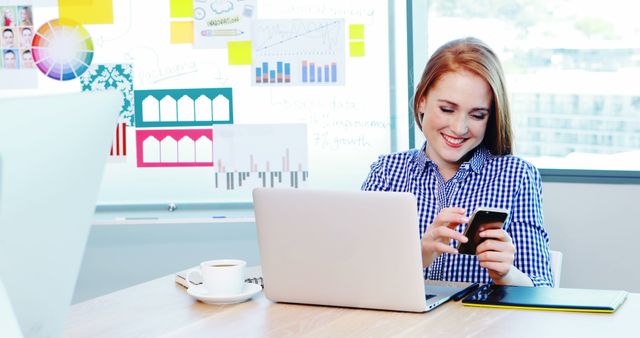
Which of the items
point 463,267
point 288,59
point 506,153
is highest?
point 288,59

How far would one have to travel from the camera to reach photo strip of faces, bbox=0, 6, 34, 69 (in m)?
3.42

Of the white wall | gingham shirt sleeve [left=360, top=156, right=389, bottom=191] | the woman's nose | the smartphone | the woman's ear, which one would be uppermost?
the woman's ear

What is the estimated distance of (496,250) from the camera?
1873 mm

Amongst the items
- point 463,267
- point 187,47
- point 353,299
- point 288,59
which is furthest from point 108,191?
point 353,299

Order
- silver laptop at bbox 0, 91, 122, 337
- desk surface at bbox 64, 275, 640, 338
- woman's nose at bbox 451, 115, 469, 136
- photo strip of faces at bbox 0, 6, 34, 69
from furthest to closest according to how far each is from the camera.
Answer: photo strip of faces at bbox 0, 6, 34, 69, woman's nose at bbox 451, 115, 469, 136, desk surface at bbox 64, 275, 640, 338, silver laptop at bbox 0, 91, 122, 337

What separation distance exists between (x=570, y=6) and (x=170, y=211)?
165 centimetres

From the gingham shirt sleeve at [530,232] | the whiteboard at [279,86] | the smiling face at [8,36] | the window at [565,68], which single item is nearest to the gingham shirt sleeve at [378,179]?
the gingham shirt sleeve at [530,232]

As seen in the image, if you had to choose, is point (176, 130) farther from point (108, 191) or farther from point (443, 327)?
point (443, 327)

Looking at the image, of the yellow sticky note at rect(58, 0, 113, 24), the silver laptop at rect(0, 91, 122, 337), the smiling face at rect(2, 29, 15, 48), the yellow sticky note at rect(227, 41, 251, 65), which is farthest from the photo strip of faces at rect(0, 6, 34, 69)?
the silver laptop at rect(0, 91, 122, 337)

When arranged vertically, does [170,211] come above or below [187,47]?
below

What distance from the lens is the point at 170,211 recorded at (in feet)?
11.2

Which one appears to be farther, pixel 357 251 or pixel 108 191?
Result: pixel 108 191

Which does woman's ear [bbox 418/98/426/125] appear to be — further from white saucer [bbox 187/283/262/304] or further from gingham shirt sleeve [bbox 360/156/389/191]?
white saucer [bbox 187/283/262/304]

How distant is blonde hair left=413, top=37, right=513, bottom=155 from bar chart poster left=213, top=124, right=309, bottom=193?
104 cm
